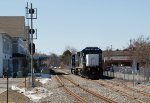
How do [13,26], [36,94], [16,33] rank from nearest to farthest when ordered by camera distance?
[36,94]
[16,33]
[13,26]

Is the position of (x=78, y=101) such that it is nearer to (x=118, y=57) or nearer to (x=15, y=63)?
(x=15, y=63)

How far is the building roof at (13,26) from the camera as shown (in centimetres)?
9800

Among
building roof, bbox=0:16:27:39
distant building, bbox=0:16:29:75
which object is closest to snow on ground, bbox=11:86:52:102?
distant building, bbox=0:16:29:75

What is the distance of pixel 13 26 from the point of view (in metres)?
101

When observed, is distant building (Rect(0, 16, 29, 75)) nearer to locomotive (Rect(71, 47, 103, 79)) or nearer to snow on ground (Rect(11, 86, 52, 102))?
locomotive (Rect(71, 47, 103, 79))

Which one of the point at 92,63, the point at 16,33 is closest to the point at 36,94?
the point at 92,63

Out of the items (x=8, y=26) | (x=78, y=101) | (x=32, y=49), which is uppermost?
(x=8, y=26)

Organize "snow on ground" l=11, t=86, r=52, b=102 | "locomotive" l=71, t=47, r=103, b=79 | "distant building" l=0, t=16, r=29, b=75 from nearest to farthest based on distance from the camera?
"snow on ground" l=11, t=86, r=52, b=102, "locomotive" l=71, t=47, r=103, b=79, "distant building" l=0, t=16, r=29, b=75

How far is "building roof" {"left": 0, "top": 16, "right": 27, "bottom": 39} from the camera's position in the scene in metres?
98.0

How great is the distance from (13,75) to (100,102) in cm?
4699

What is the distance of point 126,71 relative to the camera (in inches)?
2470

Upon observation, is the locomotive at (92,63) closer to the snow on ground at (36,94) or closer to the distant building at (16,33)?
the snow on ground at (36,94)

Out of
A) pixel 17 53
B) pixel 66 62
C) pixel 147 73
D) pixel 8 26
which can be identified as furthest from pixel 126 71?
pixel 66 62

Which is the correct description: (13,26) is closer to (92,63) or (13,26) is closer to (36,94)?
(92,63)
